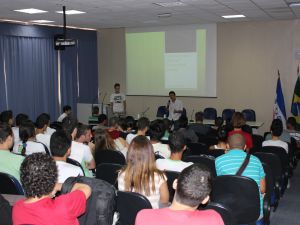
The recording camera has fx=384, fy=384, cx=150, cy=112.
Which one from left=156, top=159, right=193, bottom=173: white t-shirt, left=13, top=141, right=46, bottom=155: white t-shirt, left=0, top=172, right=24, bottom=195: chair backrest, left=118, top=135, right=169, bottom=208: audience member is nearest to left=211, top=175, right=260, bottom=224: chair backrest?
left=156, top=159, right=193, bottom=173: white t-shirt

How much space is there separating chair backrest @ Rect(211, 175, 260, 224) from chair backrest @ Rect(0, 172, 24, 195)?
177cm

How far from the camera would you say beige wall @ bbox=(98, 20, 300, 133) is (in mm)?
10242

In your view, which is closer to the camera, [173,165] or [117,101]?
[173,165]

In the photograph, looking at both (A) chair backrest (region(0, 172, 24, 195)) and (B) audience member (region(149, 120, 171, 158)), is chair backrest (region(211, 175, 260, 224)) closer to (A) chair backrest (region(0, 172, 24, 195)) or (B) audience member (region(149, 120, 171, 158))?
(B) audience member (region(149, 120, 171, 158))

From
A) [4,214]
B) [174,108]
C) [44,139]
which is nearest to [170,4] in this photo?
[44,139]

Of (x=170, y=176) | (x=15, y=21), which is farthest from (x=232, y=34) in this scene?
(x=170, y=176)

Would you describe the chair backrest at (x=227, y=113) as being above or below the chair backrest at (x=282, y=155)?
above

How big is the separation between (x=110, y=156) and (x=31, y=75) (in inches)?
256

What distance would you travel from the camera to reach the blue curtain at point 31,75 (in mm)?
10141

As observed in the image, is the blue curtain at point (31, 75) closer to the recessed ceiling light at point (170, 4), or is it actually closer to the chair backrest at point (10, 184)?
the recessed ceiling light at point (170, 4)

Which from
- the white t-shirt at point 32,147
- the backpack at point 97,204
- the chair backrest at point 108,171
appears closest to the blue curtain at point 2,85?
the white t-shirt at point 32,147

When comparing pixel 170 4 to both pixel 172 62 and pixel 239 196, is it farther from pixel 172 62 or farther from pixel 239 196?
pixel 239 196

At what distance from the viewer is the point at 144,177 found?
126 inches

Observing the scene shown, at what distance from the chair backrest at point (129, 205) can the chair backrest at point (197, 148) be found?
2823 millimetres
